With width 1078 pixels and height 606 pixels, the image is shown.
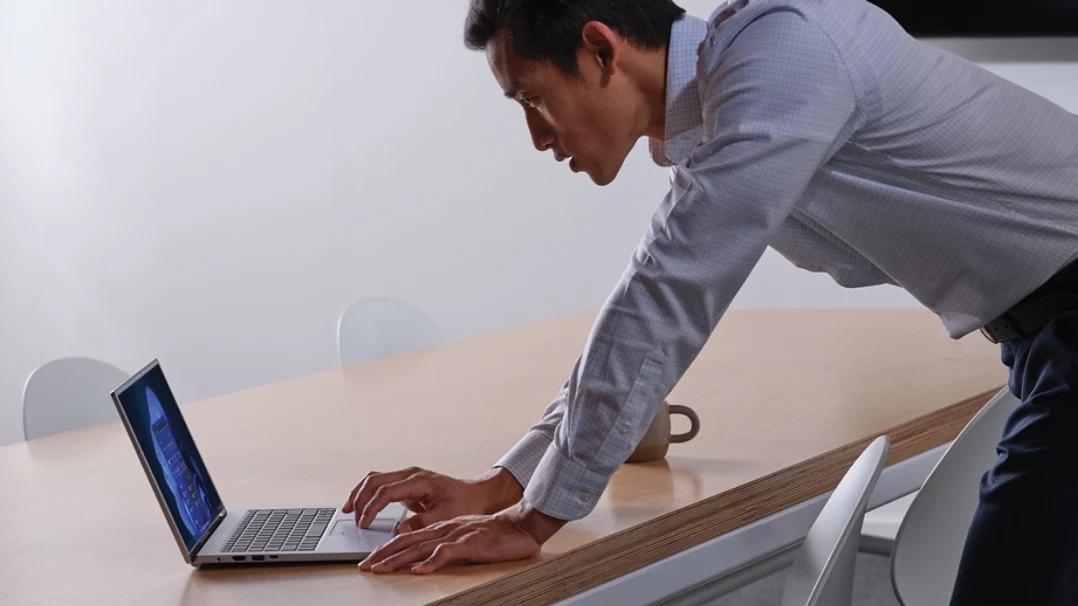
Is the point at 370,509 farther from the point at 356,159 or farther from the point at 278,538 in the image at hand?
the point at 356,159

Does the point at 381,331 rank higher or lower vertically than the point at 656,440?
lower

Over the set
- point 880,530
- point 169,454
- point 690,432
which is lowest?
point 880,530

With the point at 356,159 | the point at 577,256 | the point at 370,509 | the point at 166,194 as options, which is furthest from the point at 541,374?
the point at 166,194

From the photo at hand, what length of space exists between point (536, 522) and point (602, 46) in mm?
536

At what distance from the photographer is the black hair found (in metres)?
1.33

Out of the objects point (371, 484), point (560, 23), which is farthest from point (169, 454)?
point (560, 23)

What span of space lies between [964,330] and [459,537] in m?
0.64

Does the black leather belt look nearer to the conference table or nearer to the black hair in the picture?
the conference table

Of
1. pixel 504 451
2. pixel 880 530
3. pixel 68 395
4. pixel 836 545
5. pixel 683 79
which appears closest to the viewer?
pixel 836 545

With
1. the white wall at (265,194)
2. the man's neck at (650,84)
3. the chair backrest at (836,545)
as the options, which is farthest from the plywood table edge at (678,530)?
the white wall at (265,194)

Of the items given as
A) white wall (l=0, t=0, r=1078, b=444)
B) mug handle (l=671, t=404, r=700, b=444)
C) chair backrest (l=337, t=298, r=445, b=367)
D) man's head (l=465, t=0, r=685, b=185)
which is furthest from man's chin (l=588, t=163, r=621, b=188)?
white wall (l=0, t=0, r=1078, b=444)

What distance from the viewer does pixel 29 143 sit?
17.6 ft

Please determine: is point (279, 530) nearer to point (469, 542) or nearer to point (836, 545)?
point (469, 542)

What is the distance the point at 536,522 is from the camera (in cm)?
124
